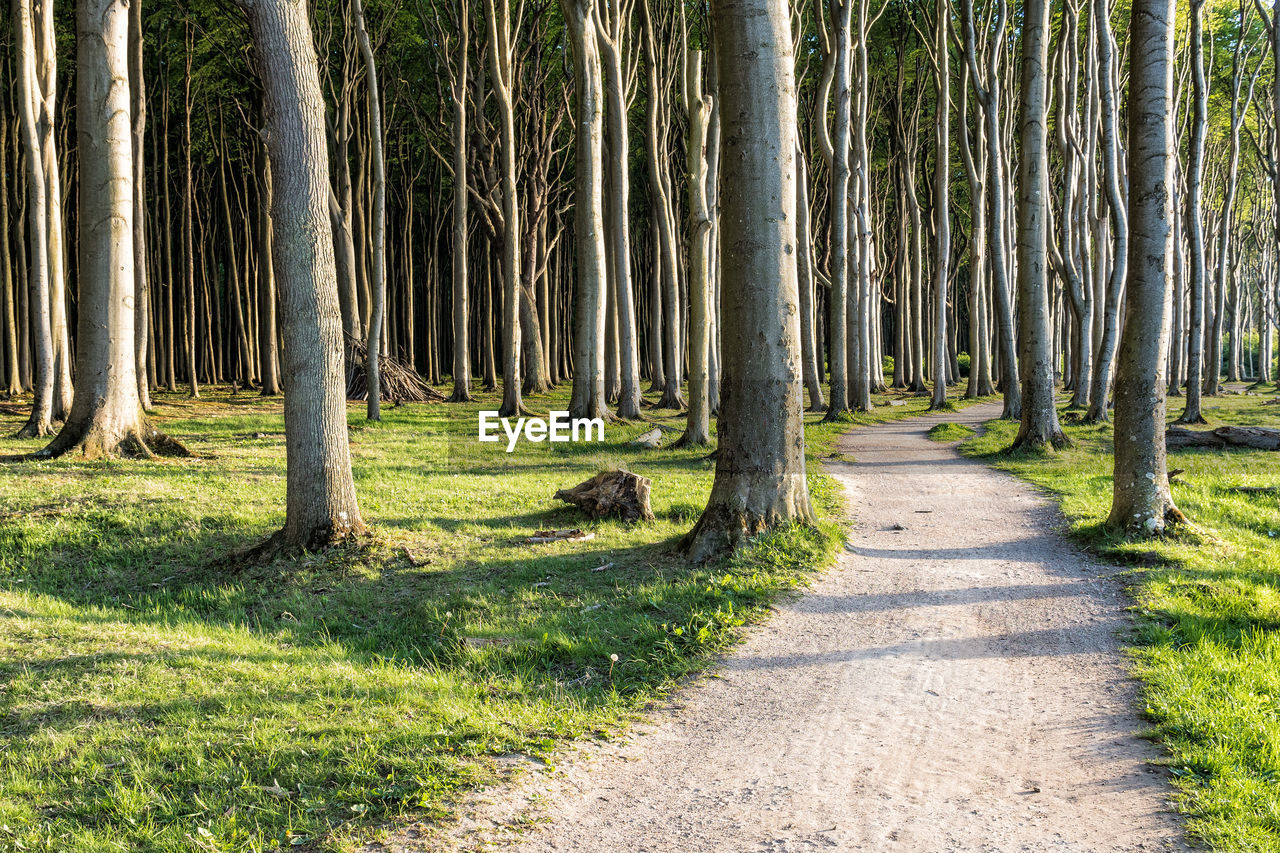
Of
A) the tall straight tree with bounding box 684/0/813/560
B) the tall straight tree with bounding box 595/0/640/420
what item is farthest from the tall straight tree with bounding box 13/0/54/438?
the tall straight tree with bounding box 684/0/813/560

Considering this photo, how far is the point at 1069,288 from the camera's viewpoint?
1864 centimetres

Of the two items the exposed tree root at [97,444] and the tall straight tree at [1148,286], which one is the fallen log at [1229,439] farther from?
the exposed tree root at [97,444]

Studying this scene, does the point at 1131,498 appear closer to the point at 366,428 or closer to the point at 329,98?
the point at 366,428

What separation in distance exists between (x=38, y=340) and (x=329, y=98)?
19.7 m

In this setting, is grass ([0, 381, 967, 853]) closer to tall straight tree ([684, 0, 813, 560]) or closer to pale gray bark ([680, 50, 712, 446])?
tall straight tree ([684, 0, 813, 560])

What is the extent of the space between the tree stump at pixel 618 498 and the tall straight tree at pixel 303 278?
2.32 metres

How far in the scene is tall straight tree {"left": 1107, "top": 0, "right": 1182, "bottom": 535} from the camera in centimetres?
776

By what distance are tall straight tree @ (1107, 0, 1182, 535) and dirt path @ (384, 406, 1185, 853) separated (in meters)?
1.19

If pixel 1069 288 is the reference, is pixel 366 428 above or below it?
below

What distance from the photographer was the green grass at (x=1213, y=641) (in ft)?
11.8

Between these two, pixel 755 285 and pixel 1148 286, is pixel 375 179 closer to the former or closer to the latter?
pixel 755 285

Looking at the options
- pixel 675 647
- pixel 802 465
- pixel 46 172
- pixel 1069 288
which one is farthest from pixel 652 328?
pixel 675 647

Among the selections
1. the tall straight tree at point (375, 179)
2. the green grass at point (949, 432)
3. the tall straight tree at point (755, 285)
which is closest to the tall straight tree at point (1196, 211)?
the green grass at point (949, 432)

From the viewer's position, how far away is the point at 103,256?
39.2 feet
